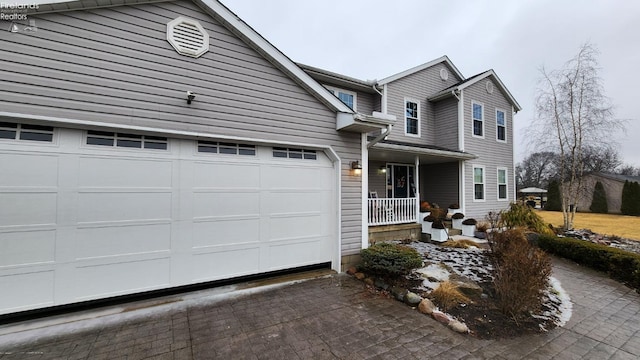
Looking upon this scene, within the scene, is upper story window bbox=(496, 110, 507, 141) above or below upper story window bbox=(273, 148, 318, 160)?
above

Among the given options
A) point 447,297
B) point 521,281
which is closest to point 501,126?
point 521,281

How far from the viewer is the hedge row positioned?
5119 mm

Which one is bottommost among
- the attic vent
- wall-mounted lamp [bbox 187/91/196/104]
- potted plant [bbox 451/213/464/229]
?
potted plant [bbox 451/213/464/229]

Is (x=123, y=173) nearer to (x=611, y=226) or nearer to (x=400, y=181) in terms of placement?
(x=400, y=181)

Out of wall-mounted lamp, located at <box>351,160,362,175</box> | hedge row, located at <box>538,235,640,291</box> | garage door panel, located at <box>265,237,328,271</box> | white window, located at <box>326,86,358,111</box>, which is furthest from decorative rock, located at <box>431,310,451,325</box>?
white window, located at <box>326,86,358,111</box>

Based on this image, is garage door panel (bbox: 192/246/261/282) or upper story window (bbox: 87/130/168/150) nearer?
upper story window (bbox: 87/130/168/150)

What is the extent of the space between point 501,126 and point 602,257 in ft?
27.2

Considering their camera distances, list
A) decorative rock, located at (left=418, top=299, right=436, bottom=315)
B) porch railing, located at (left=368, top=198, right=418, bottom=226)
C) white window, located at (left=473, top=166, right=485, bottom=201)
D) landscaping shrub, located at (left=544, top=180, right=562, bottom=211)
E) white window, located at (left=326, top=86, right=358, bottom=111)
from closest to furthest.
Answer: decorative rock, located at (left=418, top=299, right=436, bottom=315), porch railing, located at (left=368, top=198, right=418, bottom=226), white window, located at (left=326, top=86, right=358, bottom=111), white window, located at (left=473, top=166, right=485, bottom=201), landscaping shrub, located at (left=544, top=180, right=562, bottom=211)

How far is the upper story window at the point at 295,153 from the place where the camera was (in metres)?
5.05

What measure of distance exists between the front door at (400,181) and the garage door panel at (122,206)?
8701mm

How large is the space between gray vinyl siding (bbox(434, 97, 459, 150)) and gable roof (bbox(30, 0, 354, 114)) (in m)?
7.93

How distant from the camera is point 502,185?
12195 millimetres

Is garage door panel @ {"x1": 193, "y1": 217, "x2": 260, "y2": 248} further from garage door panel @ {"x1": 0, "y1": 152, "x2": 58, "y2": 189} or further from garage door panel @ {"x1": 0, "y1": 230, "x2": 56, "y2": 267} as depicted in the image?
garage door panel @ {"x1": 0, "y1": 152, "x2": 58, "y2": 189}

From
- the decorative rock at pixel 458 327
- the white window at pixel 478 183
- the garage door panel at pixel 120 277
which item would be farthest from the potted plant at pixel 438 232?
the garage door panel at pixel 120 277
